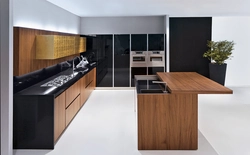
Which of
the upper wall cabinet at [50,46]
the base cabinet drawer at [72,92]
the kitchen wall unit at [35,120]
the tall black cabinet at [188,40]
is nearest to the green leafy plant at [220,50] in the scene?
the tall black cabinet at [188,40]

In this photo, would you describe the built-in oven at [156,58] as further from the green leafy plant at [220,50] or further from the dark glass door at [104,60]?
the green leafy plant at [220,50]

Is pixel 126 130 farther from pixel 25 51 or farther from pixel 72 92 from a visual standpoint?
pixel 25 51

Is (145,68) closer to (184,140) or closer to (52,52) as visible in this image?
(52,52)

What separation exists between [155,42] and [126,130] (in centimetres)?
463

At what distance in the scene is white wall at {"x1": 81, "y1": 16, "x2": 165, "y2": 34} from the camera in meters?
8.89

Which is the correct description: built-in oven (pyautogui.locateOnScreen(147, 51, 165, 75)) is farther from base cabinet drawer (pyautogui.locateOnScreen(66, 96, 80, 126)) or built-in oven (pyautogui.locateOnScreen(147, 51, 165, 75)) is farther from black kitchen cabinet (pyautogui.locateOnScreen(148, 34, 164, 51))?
base cabinet drawer (pyautogui.locateOnScreen(66, 96, 80, 126))

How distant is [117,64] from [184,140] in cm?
541

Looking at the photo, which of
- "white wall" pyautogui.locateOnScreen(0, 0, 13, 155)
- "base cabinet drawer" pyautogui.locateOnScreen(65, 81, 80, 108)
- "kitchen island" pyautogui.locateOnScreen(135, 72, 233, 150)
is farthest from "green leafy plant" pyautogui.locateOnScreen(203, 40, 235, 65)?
"white wall" pyautogui.locateOnScreen(0, 0, 13, 155)

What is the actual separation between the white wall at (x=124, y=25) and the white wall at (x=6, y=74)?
226 inches

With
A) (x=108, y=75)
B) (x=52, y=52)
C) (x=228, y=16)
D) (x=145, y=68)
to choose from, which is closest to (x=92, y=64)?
(x=108, y=75)

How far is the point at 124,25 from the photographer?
8.96 m

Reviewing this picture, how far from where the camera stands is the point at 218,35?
9297 mm

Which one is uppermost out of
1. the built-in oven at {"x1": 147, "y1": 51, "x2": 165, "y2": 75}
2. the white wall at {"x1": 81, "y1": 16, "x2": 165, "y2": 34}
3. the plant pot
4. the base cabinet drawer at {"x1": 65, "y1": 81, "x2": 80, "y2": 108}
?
the white wall at {"x1": 81, "y1": 16, "x2": 165, "y2": 34}

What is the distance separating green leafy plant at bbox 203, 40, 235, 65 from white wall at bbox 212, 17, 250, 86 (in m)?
0.71
